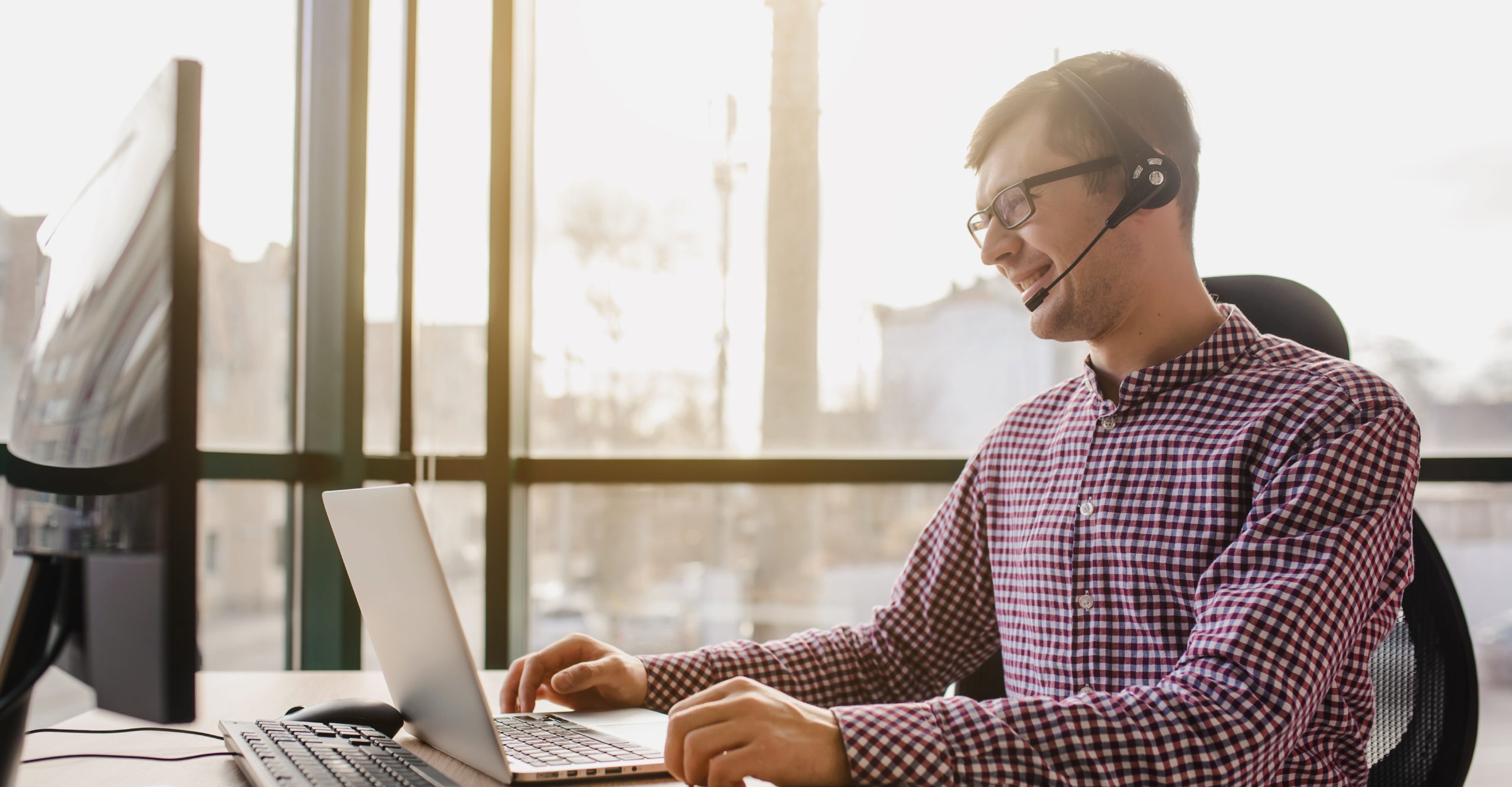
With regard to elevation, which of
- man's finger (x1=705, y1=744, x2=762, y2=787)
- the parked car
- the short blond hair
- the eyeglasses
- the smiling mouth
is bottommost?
the parked car

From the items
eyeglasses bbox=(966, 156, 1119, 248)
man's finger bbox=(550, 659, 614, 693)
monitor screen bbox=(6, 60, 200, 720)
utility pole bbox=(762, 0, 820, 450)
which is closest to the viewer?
monitor screen bbox=(6, 60, 200, 720)

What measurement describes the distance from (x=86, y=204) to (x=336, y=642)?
170cm

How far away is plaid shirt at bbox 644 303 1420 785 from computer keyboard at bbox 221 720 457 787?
334mm

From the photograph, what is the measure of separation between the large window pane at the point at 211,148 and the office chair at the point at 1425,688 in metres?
2.07

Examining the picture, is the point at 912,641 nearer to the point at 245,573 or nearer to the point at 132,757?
the point at 132,757

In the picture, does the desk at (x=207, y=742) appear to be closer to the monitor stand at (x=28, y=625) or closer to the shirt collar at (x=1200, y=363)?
the monitor stand at (x=28, y=625)

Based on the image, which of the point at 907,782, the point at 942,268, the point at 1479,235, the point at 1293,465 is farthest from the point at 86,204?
the point at 1479,235

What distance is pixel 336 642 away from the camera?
218cm

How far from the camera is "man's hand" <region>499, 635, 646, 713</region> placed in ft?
3.62

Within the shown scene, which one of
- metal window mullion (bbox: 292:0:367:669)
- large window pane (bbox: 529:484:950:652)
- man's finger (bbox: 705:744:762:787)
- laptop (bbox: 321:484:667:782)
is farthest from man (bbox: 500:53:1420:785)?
metal window mullion (bbox: 292:0:367:669)

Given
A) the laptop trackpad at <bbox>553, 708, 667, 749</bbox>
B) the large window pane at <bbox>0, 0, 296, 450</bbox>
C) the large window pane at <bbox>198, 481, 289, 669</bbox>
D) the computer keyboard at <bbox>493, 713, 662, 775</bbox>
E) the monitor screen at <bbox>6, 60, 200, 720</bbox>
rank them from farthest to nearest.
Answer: the large window pane at <bbox>198, 481, 289, 669</bbox>
the large window pane at <bbox>0, 0, 296, 450</bbox>
the laptop trackpad at <bbox>553, 708, 667, 749</bbox>
the computer keyboard at <bbox>493, 713, 662, 775</bbox>
the monitor screen at <bbox>6, 60, 200, 720</bbox>

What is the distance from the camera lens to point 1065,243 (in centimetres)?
122

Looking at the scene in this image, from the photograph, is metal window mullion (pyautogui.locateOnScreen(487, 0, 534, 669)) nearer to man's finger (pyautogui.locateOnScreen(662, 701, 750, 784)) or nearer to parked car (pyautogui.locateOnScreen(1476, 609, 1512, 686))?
man's finger (pyautogui.locateOnScreen(662, 701, 750, 784))

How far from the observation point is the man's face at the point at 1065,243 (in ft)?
3.98
